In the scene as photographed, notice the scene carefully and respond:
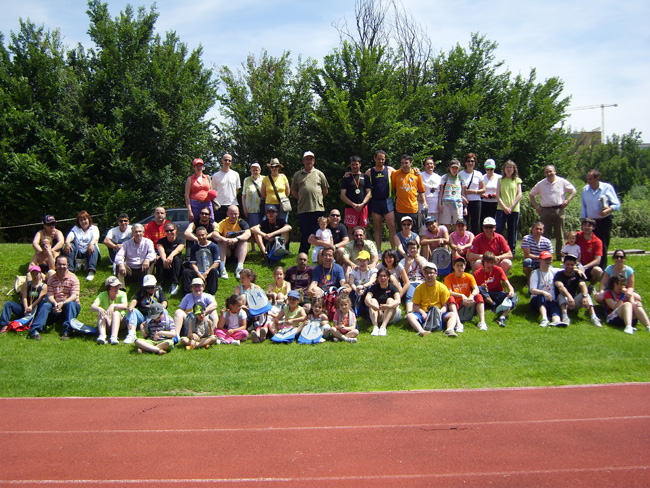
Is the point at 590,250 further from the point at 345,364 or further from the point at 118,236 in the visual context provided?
the point at 118,236

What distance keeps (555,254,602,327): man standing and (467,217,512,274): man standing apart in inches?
38.0

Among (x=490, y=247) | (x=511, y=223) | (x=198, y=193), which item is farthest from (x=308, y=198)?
(x=511, y=223)

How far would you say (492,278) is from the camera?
1080cm

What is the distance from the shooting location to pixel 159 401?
7492 mm

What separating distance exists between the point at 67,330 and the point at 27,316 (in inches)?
31.5

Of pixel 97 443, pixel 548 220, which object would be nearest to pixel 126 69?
pixel 548 220

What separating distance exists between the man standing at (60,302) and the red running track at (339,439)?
102 inches

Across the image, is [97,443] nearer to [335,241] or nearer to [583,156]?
[335,241]

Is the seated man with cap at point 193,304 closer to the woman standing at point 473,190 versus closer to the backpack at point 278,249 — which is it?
the backpack at point 278,249

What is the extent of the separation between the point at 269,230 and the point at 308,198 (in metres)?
1.13

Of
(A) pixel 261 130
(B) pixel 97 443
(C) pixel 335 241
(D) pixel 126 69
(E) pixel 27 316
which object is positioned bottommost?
(B) pixel 97 443

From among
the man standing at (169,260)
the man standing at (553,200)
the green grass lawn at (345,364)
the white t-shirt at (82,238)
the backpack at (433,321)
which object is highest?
the man standing at (553,200)

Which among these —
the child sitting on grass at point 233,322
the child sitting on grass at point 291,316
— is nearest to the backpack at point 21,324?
the child sitting on grass at point 233,322

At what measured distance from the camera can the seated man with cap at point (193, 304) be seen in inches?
386
